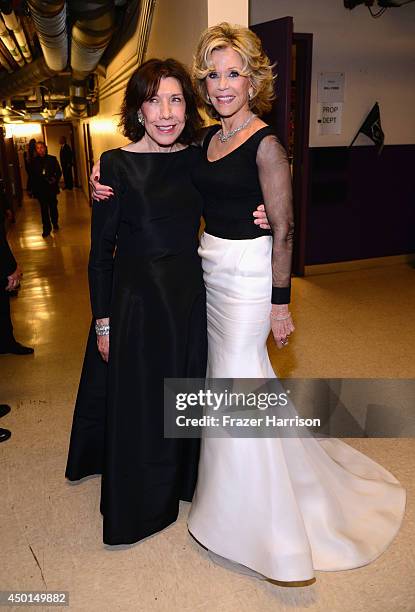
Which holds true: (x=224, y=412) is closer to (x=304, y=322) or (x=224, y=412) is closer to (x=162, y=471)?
(x=162, y=471)

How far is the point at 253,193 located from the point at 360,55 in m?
4.60

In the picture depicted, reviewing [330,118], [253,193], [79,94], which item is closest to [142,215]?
[253,193]

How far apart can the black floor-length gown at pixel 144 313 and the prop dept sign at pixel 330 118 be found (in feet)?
13.3

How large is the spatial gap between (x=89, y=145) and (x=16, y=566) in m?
13.2

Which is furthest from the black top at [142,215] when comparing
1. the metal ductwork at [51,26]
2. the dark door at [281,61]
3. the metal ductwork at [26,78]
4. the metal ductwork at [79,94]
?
the metal ductwork at [79,94]

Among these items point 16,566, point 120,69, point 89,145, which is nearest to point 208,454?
point 16,566

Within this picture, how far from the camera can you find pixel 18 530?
214 cm

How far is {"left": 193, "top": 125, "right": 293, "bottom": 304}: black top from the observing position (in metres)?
1.64

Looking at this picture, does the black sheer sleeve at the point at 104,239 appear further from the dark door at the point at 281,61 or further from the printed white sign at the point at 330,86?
the printed white sign at the point at 330,86

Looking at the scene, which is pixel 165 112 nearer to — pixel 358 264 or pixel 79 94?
pixel 358 264

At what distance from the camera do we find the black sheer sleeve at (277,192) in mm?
1628

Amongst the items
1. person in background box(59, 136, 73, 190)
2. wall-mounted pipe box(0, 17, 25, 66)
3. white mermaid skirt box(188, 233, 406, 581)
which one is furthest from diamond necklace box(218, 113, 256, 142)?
person in background box(59, 136, 73, 190)

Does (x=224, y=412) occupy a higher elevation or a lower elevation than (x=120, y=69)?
lower

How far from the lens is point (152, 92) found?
1.74 m
